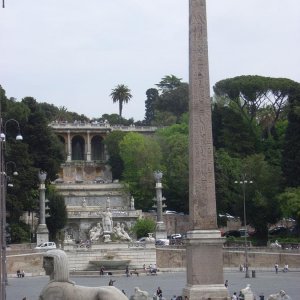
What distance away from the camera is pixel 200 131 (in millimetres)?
21766

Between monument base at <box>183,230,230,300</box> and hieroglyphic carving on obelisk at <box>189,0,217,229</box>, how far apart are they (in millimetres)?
300

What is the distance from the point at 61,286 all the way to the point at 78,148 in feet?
306

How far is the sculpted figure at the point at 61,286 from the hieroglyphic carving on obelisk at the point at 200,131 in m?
14.8

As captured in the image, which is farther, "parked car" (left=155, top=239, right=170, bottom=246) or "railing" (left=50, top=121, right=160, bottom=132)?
"railing" (left=50, top=121, right=160, bottom=132)

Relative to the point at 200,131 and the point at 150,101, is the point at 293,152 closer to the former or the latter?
the point at 200,131

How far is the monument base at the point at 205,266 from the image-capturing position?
71.1 ft

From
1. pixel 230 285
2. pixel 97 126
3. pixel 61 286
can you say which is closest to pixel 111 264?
pixel 230 285

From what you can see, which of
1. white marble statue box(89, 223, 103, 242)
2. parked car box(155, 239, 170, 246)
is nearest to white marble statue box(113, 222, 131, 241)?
white marble statue box(89, 223, 103, 242)

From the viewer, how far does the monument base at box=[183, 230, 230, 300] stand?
2166cm

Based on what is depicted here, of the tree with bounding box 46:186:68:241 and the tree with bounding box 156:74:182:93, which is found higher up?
the tree with bounding box 156:74:182:93

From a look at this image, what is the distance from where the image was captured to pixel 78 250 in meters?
53.7

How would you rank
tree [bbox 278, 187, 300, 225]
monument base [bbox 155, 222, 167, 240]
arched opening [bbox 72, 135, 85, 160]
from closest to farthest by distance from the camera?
tree [bbox 278, 187, 300, 225]
monument base [bbox 155, 222, 167, 240]
arched opening [bbox 72, 135, 85, 160]

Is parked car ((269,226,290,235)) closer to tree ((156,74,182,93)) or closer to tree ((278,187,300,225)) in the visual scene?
tree ((278,187,300,225))

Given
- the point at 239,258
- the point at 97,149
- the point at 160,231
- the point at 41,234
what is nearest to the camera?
the point at 239,258
